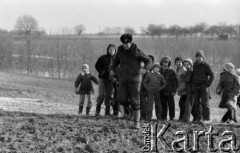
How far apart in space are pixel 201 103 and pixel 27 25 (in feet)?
288

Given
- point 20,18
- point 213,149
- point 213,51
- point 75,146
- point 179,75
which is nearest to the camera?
point 75,146

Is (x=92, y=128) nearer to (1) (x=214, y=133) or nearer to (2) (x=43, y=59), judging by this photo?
(1) (x=214, y=133)

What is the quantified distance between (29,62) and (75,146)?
68281 mm

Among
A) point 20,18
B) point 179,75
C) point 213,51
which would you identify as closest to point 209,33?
point 213,51

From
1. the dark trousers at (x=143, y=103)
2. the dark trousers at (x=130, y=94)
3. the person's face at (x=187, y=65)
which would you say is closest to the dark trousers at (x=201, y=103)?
the person's face at (x=187, y=65)

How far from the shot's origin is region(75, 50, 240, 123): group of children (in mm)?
8484

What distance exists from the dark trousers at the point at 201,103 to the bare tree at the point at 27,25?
283 feet

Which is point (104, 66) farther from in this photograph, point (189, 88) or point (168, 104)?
point (189, 88)

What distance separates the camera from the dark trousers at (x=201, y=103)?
8516 millimetres

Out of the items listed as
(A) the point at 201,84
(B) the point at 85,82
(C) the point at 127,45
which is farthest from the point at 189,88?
(B) the point at 85,82

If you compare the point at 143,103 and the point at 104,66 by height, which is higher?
the point at 104,66

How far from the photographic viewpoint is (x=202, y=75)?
8.44 m

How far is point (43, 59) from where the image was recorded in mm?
73500

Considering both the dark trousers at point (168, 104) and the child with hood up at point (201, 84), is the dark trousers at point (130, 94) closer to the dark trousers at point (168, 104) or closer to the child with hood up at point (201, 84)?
the child with hood up at point (201, 84)
